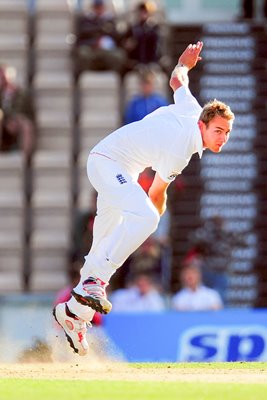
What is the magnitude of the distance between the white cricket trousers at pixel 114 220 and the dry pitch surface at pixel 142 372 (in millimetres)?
512

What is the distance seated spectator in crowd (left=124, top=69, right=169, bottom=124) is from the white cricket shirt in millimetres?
5826

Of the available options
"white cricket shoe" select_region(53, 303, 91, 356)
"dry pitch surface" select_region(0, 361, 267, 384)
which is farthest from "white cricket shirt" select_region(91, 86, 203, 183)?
"dry pitch surface" select_region(0, 361, 267, 384)

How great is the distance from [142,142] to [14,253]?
6.86 meters

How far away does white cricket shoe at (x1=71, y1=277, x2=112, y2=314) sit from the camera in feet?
33.2

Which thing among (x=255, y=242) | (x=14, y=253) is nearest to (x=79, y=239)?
(x=14, y=253)

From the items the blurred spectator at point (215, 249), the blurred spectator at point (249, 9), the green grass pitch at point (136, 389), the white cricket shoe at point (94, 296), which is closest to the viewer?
the green grass pitch at point (136, 389)

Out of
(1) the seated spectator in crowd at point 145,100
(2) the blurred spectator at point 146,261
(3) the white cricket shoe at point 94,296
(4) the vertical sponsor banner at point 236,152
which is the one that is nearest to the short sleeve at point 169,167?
(3) the white cricket shoe at point 94,296

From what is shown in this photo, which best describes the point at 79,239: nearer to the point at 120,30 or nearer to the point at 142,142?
the point at 120,30

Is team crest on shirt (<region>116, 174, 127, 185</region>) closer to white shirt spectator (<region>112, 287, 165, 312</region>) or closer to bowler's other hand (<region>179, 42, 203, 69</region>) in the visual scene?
bowler's other hand (<region>179, 42, 203, 69</region>)

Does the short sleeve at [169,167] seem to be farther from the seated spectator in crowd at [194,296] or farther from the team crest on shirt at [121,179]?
the seated spectator in crowd at [194,296]

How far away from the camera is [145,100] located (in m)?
16.6

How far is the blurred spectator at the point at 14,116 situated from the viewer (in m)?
16.8

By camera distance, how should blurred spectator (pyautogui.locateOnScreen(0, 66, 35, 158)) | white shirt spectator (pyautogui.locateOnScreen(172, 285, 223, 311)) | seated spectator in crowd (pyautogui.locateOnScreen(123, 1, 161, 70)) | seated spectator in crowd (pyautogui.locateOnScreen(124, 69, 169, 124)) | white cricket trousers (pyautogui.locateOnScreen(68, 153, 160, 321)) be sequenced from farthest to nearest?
seated spectator in crowd (pyautogui.locateOnScreen(123, 1, 161, 70)), blurred spectator (pyautogui.locateOnScreen(0, 66, 35, 158)), seated spectator in crowd (pyautogui.locateOnScreen(124, 69, 169, 124)), white shirt spectator (pyautogui.locateOnScreen(172, 285, 223, 311)), white cricket trousers (pyautogui.locateOnScreen(68, 153, 160, 321))

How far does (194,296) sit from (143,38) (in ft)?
11.6
